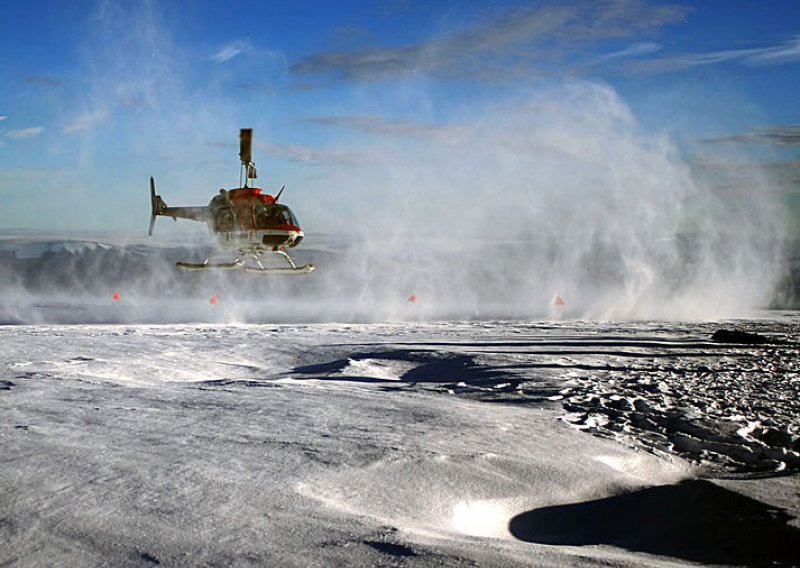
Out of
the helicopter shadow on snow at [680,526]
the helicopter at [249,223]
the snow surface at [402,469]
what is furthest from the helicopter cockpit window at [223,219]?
the helicopter shadow on snow at [680,526]

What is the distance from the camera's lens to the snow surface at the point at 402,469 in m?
4.43

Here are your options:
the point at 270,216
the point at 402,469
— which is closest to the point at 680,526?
the point at 402,469

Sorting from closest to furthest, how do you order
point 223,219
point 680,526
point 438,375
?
point 680,526, point 438,375, point 223,219

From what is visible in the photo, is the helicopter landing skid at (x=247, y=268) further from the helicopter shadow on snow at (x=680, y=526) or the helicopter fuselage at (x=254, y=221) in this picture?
the helicopter shadow on snow at (x=680, y=526)

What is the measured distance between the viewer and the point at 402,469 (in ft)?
20.1

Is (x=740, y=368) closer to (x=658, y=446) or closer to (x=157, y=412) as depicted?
(x=658, y=446)

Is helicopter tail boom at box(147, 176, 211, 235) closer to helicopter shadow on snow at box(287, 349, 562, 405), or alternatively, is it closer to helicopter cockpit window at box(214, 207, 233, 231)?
helicopter cockpit window at box(214, 207, 233, 231)

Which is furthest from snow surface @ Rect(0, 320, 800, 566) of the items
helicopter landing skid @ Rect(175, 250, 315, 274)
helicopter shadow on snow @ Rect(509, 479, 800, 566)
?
helicopter landing skid @ Rect(175, 250, 315, 274)

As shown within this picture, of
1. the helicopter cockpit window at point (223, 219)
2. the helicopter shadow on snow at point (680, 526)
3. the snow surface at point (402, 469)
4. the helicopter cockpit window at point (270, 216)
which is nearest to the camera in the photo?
the snow surface at point (402, 469)

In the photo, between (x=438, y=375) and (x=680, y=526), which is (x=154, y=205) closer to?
(x=438, y=375)

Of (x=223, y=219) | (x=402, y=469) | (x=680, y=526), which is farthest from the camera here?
(x=223, y=219)

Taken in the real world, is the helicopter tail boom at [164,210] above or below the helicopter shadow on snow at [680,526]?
above

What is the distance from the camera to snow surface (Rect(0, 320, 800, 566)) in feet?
14.5

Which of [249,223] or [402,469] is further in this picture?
[249,223]
